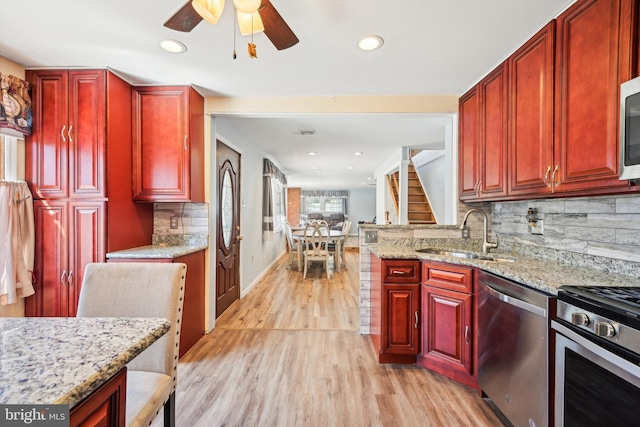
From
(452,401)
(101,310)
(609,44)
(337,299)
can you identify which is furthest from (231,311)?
(609,44)

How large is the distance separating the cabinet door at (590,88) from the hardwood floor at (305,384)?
4.98ft

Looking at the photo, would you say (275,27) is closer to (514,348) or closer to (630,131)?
(630,131)

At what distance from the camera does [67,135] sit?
2158 mm

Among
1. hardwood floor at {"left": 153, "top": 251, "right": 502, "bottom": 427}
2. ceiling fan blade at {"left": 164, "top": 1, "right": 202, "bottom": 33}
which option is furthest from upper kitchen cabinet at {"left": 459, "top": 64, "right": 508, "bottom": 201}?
ceiling fan blade at {"left": 164, "top": 1, "right": 202, "bottom": 33}

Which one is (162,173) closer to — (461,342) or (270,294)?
(270,294)

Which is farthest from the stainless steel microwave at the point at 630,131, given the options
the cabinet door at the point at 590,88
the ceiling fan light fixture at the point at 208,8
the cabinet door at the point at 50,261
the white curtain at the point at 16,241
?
the white curtain at the point at 16,241

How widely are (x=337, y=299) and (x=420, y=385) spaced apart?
199 centimetres

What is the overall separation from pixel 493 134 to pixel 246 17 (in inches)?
75.7


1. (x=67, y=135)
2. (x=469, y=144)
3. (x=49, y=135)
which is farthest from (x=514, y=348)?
(x=49, y=135)

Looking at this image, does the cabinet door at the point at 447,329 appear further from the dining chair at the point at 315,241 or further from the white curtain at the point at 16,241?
the dining chair at the point at 315,241

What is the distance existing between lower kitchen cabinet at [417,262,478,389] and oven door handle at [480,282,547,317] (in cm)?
20

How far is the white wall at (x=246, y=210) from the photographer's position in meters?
2.82

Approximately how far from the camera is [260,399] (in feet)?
5.94

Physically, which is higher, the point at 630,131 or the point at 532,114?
the point at 532,114
